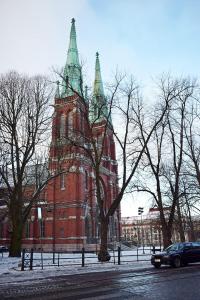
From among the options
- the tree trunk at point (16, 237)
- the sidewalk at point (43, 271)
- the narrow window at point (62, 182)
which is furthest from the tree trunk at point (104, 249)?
the narrow window at point (62, 182)

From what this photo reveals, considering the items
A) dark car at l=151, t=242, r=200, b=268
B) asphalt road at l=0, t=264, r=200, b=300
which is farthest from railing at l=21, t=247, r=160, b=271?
asphalt road at l=0, t=264, r=200, b=300

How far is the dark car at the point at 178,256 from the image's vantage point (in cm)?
1991

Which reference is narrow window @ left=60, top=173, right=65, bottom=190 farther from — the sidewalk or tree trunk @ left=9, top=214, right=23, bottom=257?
the sidewalk

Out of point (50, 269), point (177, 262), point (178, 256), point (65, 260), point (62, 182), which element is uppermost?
point (62, 182)

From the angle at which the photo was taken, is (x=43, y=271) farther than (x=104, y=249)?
No

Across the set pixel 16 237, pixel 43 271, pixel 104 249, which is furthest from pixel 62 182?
pixel 43 271

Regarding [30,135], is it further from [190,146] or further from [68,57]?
[68,57]

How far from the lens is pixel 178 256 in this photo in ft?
66.5

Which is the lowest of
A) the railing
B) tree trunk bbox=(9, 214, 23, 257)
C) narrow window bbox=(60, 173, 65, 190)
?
the railing

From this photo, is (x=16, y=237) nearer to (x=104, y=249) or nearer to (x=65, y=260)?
(x=65, y=260)

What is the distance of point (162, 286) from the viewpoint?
11.2 meters

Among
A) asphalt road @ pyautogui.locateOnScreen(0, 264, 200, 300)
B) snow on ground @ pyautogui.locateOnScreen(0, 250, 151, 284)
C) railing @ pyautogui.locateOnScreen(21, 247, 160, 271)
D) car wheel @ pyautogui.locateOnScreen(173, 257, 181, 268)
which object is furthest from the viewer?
car wheel @ pyautogui.locateOnScreen(173, 257, 181, 268)

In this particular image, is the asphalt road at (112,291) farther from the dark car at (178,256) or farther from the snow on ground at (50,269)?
the dark car at (178,256)

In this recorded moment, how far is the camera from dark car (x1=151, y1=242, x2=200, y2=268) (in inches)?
784
